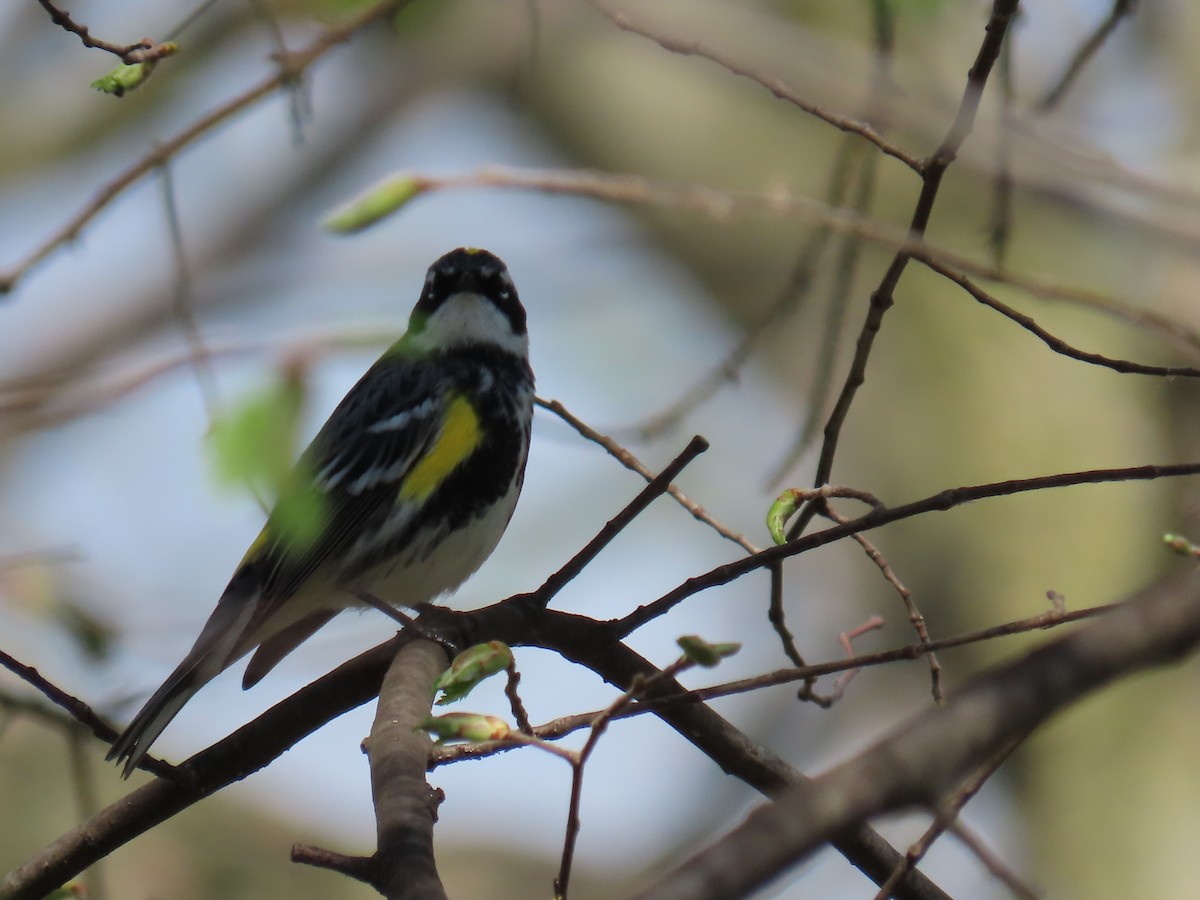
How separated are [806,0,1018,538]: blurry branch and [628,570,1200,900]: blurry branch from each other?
1.32m

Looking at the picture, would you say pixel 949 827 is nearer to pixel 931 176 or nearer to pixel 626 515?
pixel 626 515

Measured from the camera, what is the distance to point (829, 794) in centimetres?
98

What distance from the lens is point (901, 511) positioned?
1998 mm

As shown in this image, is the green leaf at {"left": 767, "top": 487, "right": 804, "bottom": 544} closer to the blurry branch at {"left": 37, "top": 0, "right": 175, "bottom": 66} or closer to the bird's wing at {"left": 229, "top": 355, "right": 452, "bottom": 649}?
the blurry branch at {"left": 37, "top": 0, "right": 175, "bottom": 66}

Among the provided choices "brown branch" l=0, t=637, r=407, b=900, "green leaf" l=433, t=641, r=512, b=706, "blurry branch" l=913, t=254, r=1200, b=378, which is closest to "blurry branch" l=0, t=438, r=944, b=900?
"brown branch" l=0, t=637, r=407, b=900

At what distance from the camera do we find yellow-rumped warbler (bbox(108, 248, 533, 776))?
3.92 meters

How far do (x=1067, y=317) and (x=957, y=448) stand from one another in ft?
2.74

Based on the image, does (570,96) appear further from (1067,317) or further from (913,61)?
(1067,317)

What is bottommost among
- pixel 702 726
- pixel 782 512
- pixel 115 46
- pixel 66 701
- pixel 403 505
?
pixel 403 505

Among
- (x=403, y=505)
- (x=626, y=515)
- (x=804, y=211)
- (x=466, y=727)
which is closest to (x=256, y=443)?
(x=466, y=727)

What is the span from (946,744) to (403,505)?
10.5 ft

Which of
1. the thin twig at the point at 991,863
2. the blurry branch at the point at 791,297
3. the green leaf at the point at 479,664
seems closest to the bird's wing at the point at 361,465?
the blurry branch at the point at 791,297

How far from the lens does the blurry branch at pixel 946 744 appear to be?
0.93 m

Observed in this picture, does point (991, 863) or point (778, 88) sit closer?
point (991, 863)
